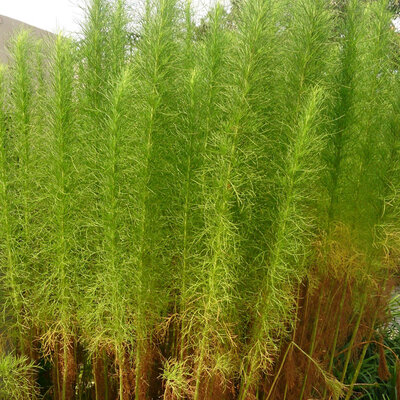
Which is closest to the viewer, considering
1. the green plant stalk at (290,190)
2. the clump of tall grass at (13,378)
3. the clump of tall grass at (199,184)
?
the green plant stalk at (290,190)

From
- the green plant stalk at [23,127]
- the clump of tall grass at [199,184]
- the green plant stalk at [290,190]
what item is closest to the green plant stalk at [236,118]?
the clump of tall grass at [199,184]

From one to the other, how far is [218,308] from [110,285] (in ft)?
1.44

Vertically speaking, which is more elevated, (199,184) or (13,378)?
(199,184)

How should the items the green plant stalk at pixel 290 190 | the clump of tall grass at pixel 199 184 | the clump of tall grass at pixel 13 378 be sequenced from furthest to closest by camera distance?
the clump of tall grass at pixel 13 378 < the clump of tall grass at pixel 199 184 < the green plant stalk at pixel 290 190

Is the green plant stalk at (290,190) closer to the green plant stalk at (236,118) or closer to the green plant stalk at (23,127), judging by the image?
the green plant stalk at (236,118)

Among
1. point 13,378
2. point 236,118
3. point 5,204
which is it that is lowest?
point 13,378

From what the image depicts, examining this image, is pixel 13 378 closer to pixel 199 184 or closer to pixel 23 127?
pixel 23 127

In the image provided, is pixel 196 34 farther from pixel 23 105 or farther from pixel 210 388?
pixel 210 388

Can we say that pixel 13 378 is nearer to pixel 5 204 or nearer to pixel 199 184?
pixel 5 204

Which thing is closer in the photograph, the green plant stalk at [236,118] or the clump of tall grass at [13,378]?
the green plant stalk at [236,118]

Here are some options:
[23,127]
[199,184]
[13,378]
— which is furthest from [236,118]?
[13,378]

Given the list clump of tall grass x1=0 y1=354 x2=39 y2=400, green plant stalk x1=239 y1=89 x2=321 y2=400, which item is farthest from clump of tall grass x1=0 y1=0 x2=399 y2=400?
clump of tall grass x1=0 y1=354 x2=39 y2=400

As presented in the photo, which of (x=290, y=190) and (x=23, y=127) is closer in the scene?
(x=290, y=190)

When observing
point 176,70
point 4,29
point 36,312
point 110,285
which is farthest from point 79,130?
point 4,29
